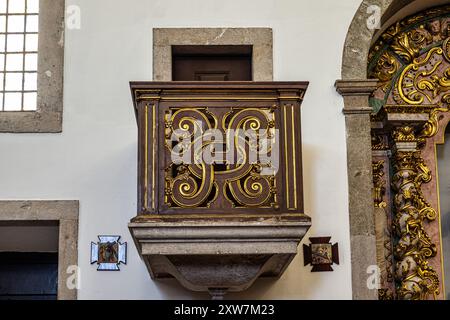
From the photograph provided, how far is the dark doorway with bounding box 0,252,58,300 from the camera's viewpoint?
8.50 m

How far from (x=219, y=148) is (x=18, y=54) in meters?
2.26

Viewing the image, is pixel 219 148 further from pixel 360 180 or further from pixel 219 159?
pixel 360 180

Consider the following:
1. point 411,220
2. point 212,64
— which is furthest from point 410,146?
point 212,64

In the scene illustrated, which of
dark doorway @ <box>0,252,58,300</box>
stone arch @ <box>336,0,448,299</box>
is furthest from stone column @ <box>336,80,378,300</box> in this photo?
dark doorway @ <box>0,252,58,300</box>

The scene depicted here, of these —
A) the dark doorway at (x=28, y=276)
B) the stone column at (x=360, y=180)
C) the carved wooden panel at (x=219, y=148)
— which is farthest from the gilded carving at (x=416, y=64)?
the dark doorway at (x=28, y=276)

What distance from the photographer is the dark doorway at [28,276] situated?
27.9 feet

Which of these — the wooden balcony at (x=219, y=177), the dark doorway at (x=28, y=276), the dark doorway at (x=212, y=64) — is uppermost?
the dark doorway at (x=212, y=64)

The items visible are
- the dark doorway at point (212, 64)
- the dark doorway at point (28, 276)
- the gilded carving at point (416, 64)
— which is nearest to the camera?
the dark doorway at point (212, 64)

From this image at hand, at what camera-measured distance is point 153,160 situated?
6.56 m

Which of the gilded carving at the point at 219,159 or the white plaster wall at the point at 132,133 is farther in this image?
the white plaster wall at the point at 132,133

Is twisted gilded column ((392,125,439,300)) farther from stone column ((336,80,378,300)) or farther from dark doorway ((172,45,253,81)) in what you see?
dark doorway ((172,45,253,81))

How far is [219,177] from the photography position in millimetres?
6559

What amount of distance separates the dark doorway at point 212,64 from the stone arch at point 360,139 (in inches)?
31.0

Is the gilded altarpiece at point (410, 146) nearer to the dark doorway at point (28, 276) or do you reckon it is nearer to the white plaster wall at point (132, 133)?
the white plaster wall at point (132, 133)
